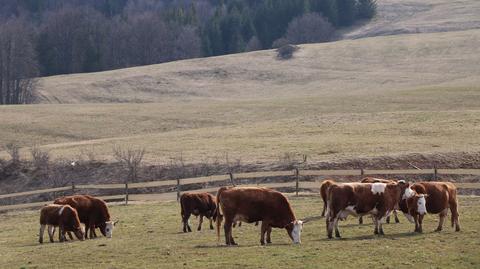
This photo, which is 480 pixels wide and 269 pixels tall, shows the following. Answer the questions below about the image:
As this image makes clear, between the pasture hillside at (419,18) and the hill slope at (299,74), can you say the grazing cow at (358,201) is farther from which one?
the pasture hillside at (419,18)

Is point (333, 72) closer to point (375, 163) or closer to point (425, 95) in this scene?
point (425, 95)

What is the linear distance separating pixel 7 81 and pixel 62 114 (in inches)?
1384

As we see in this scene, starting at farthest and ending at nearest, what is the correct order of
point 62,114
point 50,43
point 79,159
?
point 50,43 → point 62,114 → point 79,159

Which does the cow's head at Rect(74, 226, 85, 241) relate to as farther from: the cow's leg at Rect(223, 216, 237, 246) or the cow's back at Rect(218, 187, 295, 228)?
the cow's leg at Rect(223, 216, 237, 246)

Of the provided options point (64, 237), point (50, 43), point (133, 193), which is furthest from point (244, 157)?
point (50, 43)

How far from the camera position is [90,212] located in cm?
2745

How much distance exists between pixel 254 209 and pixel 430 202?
16.8 ft

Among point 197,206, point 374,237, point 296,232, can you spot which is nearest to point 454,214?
point 374,237

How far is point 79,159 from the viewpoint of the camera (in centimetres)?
5050

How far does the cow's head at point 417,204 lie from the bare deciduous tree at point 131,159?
23325 millimetres

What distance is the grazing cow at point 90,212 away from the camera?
27266 mm

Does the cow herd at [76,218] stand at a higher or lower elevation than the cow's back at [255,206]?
lower

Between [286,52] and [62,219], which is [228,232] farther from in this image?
[286,52]

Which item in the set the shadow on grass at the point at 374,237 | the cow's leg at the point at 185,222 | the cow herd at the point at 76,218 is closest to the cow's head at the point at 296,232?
the shadow on grass at the point at 374,237
